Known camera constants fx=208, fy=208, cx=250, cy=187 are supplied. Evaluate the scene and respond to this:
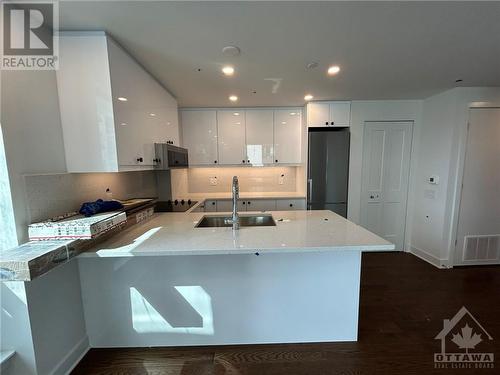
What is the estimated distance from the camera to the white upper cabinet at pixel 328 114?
3.21 m

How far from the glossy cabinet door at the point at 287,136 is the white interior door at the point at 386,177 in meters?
1.04

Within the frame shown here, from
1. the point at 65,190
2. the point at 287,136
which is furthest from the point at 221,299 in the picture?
the point at 287,136

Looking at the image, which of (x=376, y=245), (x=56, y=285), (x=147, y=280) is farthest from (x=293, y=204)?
(x=56, y=285)

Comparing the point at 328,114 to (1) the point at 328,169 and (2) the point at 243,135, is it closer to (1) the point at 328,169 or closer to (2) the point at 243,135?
(1) the point at 328,169

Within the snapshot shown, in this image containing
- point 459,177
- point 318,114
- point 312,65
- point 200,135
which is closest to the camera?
point 312,65

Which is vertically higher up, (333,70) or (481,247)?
(333,70)

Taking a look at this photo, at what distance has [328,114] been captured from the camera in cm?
322

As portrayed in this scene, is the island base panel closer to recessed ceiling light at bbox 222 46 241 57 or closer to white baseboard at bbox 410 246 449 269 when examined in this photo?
recessed ceiling light at bbox 222 46 241 57

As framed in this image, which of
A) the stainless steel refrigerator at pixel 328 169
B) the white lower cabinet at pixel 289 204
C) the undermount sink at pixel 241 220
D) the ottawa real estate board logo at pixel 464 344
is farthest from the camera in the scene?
the white lower cabinet at pixel 289 204

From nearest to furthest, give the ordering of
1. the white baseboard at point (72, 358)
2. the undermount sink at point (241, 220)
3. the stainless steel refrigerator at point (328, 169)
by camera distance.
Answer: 1. the white baseboard at point (72, 358)
2. the undermount sink at point (241, 220)
3. the stainless steel refrigerator at point (328, 169)

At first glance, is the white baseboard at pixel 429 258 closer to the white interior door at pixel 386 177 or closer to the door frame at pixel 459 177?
the door frame at pixel 459 177

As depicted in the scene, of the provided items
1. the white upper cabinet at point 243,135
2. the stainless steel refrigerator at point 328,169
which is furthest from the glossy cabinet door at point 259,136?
the stainless steel refrigerator at point 328,169

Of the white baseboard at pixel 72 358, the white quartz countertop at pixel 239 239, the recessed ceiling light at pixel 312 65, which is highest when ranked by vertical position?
the recessed ceiling light at pixel 312 65

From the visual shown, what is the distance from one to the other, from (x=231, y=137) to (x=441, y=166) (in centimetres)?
309
